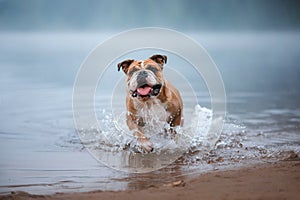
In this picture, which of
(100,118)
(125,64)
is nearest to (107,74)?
(100,118)

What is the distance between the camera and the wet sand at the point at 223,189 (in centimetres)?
296

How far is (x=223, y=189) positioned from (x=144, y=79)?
1.54 meters

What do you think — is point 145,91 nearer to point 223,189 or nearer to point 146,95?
point 146,95

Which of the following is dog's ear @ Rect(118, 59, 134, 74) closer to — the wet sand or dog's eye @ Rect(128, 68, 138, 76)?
dog's eye @ Rect(128, 68, 138, 76)

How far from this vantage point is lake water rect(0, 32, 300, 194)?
3.64 meters

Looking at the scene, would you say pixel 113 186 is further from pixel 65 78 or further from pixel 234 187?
pixel 65 78

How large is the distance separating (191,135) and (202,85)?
2779 millimetres

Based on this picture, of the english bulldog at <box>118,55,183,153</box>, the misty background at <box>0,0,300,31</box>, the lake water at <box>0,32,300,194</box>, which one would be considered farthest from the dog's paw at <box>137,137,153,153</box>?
the misty background at <box>0,0,300,31</box>

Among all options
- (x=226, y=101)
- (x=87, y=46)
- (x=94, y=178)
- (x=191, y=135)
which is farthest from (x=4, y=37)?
(x=94, y=178)

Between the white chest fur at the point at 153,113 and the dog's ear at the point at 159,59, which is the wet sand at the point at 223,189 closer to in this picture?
the white chest fur at the point at 153,113

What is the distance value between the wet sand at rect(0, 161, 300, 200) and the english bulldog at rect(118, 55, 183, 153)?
45.7 inches

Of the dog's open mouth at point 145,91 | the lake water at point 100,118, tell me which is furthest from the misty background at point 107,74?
the dog's open mouth at point 145,91

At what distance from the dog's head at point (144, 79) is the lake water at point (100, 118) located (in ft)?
2.10

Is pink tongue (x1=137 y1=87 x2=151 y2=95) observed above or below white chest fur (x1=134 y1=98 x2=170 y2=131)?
above
